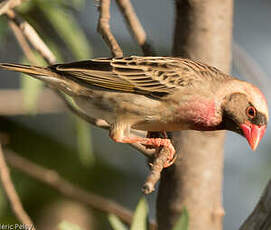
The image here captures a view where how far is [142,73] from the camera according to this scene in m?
4.52

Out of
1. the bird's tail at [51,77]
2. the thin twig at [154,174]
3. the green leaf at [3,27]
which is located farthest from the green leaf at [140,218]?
the green leaf at [3,27]

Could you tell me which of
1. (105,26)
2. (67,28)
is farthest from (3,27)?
(105,26)

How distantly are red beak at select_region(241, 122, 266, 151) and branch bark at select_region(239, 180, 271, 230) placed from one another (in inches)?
27.3

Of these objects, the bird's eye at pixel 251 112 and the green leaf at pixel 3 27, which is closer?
the bird's eye at pixel 251 112

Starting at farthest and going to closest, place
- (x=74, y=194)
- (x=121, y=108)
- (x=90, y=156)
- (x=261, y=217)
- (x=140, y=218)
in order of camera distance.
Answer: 1. (x=90, y=156)
2. (x=74, y=194)
3. (x=121, y=108)
4. (x=261, y=217)
5. (x=140, y=218)

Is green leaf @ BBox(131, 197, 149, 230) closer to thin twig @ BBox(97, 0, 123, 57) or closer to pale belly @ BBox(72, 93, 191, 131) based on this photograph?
pale belly @ BBox(72, 93, 191, 131)

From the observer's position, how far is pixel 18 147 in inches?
268

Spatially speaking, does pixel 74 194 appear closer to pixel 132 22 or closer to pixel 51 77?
pixel 51 77

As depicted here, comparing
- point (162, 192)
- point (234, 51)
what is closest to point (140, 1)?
point (234, 51)

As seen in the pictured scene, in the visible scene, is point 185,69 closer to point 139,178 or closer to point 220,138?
point 220,138

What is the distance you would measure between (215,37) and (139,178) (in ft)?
12.1

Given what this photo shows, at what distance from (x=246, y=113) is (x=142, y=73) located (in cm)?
80

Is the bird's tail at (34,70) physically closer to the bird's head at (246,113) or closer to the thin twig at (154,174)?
the thin twig at (154,174)

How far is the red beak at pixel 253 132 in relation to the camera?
4172 millimetres
